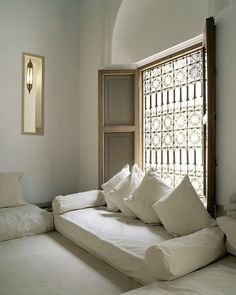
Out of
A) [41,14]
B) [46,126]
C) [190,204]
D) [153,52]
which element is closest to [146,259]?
[190,204]

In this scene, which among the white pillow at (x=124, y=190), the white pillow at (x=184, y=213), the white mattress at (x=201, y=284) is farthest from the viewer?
the white pillow at (x=124, y=190)

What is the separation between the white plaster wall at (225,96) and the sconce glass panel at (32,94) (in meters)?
2.65

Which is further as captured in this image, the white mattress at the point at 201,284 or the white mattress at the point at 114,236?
the white mattress at the point at 114,236

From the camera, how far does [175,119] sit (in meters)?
3.02

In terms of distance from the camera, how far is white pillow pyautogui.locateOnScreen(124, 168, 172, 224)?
2441 mm

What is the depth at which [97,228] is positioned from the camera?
2.38 metres

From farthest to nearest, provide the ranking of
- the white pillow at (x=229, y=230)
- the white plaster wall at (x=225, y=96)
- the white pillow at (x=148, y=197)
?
the white pillow at (x=148, y=197), the white plaster wall at (x=225, y=96), the white pillow at (x=229, y=230)

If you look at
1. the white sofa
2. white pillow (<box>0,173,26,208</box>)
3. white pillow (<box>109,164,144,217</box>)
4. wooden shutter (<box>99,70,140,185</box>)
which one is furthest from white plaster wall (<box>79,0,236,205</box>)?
white pillow (<box>0,173,26,208</box>)

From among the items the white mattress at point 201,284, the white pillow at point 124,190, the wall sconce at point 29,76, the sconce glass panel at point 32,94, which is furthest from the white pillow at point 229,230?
the wall sconce at point 29,76

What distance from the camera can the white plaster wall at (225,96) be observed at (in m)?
2.19

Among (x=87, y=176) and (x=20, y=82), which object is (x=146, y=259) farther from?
(x=20, y=82)

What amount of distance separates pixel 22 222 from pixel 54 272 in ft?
3.29

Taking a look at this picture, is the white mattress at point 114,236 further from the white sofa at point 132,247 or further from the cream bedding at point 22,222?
the cream bedding at point 22,222

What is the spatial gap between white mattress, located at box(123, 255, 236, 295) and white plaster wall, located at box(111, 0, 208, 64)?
2199mm
